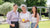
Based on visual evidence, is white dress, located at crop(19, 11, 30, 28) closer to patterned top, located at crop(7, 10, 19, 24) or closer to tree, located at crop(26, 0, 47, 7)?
patterned top, located at crop(7, 10, 19, 24)

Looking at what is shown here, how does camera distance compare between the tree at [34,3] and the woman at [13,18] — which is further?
the tree at [34,3]

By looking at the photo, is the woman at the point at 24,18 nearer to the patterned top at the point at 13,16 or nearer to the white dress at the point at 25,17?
the white dress at the point at 25,17

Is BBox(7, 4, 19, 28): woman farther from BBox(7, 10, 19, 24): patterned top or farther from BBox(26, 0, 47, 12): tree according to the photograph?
BBox(26, 0, 47, 12): tree

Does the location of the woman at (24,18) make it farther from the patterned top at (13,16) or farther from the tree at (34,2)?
the tree at (34,2)

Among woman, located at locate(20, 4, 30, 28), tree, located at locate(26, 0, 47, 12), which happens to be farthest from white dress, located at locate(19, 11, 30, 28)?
tree, located at locate(26, 0, 47, 12)

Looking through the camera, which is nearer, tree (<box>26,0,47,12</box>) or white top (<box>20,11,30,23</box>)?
white top (<box>20,11,30,23</box>)

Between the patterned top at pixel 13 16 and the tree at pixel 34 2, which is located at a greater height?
the tree at pixel 34 2

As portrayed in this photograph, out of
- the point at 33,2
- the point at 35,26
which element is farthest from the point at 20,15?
the point at 33,2

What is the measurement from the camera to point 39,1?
83.0 feet

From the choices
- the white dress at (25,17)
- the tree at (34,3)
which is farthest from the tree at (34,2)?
the white dress at (25,17)

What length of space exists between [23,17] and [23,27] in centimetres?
31

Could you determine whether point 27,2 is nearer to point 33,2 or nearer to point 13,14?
point 33,2

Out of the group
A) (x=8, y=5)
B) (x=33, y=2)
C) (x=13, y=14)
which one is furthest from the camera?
(x=33, y=2)

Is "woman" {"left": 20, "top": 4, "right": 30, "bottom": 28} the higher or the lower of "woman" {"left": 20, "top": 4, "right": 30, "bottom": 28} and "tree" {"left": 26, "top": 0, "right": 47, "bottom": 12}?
the lower
